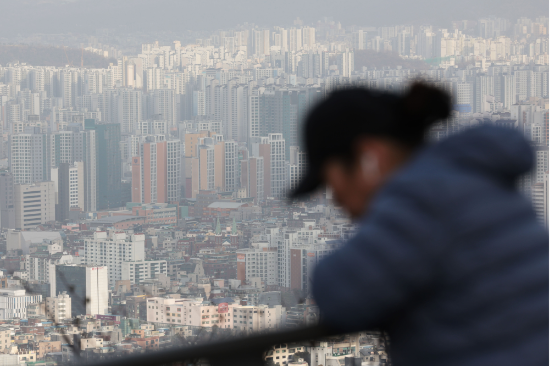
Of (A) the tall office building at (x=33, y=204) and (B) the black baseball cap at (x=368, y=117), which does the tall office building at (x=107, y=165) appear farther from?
(B) the black baseball cap at (x=368, y=117)

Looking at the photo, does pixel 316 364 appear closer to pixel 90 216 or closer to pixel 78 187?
pixel 90 216

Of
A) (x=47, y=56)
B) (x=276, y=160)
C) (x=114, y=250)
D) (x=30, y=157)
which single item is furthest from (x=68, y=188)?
(x=47, y=56)

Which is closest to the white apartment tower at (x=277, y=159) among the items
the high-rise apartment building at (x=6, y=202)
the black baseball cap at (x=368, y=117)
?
the high-rise apartment building at (x=6, y=202)

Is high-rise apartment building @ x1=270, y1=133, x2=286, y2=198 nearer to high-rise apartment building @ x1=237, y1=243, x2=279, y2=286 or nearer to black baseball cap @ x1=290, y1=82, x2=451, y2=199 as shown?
high-rise apartment building @ x1=237, y1=243, x2=279, y2=286

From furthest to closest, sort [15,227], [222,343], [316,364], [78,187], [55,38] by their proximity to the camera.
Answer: [55,38]
[78,187]
[15,227]
[316,364]
[222,343]

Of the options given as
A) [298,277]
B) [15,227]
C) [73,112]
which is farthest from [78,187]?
[298,277]

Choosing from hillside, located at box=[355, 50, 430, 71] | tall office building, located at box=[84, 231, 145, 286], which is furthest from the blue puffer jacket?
hillside, located at box=[355, 50, 430, 71]
